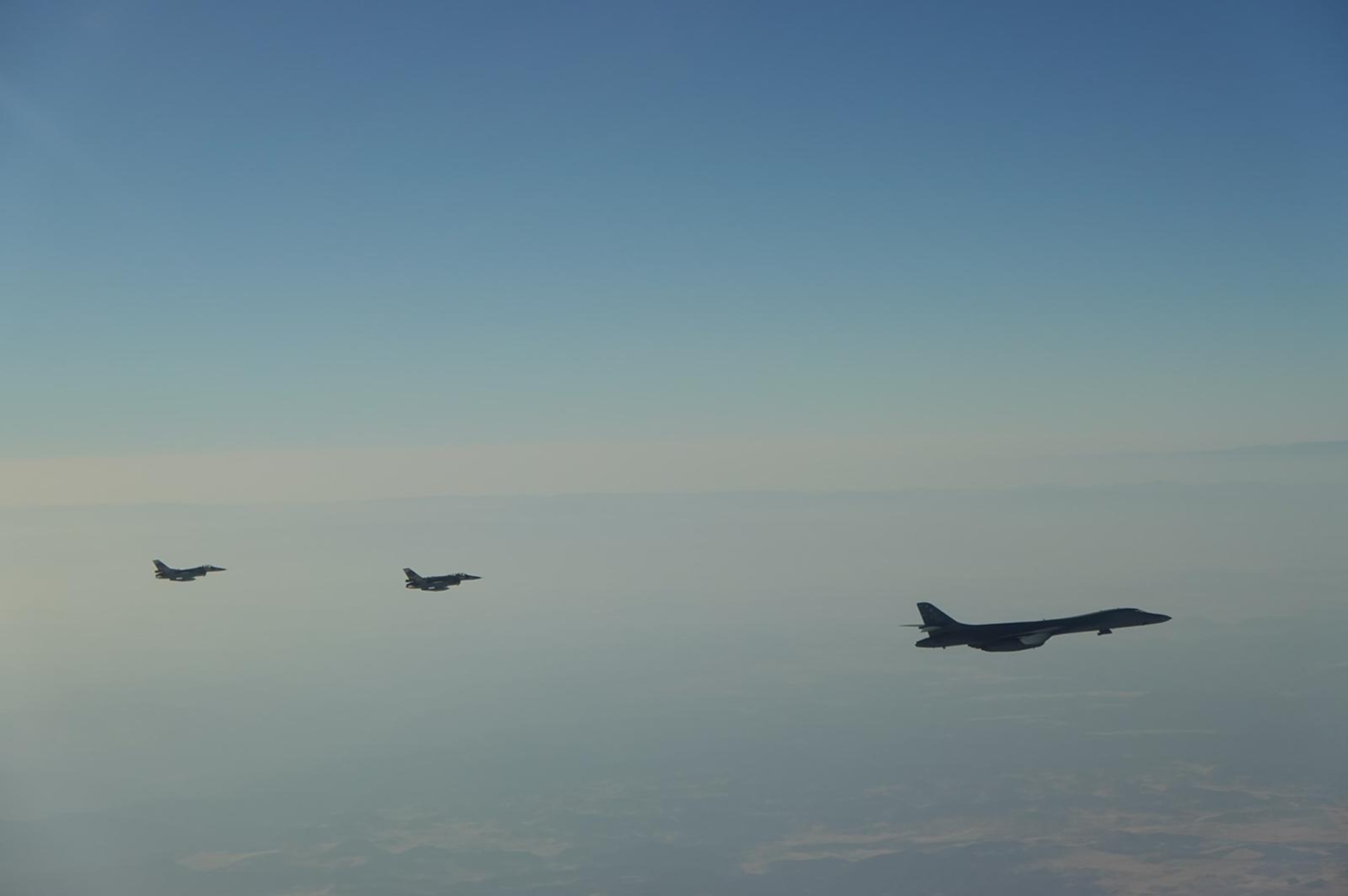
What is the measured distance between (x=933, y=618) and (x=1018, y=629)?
10.1 metres

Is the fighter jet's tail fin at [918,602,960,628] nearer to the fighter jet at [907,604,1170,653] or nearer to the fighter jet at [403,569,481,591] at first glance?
the fighter jet at [907,604,1170,653]

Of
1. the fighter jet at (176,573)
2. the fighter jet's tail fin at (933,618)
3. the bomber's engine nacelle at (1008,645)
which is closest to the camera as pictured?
the bomber's engine nacelle at (1008,645)

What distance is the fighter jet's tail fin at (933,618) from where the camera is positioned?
108m

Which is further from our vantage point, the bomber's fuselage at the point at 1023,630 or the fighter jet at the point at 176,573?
the fighter jet at the point at 176,573

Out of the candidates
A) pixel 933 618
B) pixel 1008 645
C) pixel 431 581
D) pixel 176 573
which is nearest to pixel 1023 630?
pixel 1008 645

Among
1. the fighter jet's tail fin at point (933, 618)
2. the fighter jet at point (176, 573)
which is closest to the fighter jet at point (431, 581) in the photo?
the fighter jet at point (176, 573)

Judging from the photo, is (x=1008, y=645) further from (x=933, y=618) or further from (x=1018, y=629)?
(x=933, y=618)

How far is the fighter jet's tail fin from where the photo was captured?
107812 millimetres

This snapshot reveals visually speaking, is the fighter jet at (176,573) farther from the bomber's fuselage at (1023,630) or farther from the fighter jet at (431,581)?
the bomber's fuselage at (1023,630)

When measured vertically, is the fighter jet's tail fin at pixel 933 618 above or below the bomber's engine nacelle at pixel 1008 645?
above

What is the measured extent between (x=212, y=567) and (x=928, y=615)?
118 metres

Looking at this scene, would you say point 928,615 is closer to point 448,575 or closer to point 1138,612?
point 1138,612

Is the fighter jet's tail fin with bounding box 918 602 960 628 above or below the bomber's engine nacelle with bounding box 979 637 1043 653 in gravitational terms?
above

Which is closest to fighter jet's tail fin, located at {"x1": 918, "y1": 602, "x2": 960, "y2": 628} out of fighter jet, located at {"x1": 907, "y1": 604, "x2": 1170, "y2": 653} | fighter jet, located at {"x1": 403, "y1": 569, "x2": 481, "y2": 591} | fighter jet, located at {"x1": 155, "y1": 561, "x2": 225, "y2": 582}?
fighter jet, located at {"x1": 907, "y1": 604, "x2": 1170, "y2": 653}
